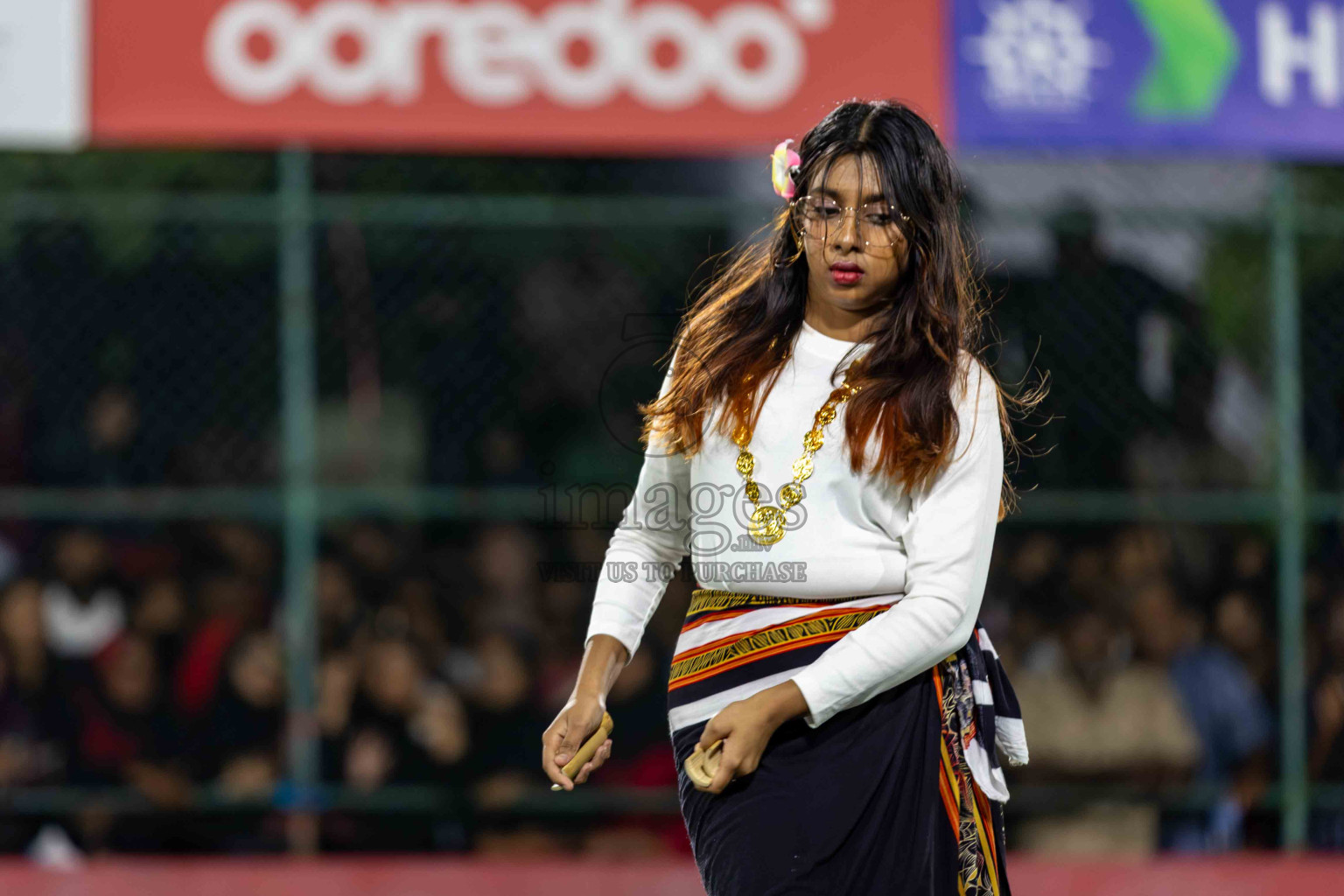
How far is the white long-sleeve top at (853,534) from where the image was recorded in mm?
1712

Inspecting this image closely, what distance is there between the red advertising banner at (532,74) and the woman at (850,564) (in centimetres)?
271

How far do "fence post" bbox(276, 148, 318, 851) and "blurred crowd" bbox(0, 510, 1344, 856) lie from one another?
7cm

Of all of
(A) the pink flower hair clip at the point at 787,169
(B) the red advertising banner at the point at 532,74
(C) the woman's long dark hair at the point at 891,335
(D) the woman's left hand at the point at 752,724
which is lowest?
(D) the woman's left hand at the point at 752,724

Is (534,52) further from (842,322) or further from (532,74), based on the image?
(842,322)

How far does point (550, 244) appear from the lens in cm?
543

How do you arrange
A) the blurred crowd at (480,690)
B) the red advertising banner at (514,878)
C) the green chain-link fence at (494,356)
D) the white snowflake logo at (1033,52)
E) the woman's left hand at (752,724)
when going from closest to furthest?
the woman's left hand at (752,724)
the red advertising banner at (514,878)
the white snowflake logo at (1033,52)
the blurred crowd at (480,690)
the green chain-link fence at (494,356)

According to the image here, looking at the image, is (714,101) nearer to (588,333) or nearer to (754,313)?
(588,333)

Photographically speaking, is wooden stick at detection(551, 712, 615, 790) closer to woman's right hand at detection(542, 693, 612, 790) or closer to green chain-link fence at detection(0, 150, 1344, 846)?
woman's right hand at detection(542, 693, 612, 790)

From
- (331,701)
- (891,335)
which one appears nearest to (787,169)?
(891,335)

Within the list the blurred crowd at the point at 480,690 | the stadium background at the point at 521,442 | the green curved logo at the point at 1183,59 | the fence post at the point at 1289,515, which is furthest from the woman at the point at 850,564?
the fence post at the point at 1289,515

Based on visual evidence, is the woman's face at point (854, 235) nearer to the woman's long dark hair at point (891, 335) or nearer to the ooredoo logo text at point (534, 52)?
the woman's long dark hair at point (891, 335)

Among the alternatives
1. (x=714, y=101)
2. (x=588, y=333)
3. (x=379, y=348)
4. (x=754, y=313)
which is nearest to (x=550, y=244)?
(x=588, y=333)

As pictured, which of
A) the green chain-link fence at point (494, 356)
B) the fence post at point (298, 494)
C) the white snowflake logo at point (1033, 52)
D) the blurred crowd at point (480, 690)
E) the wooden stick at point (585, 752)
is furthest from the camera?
the green chain-link fence at point (494, 356)

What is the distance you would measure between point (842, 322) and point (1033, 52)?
3.01 meters
